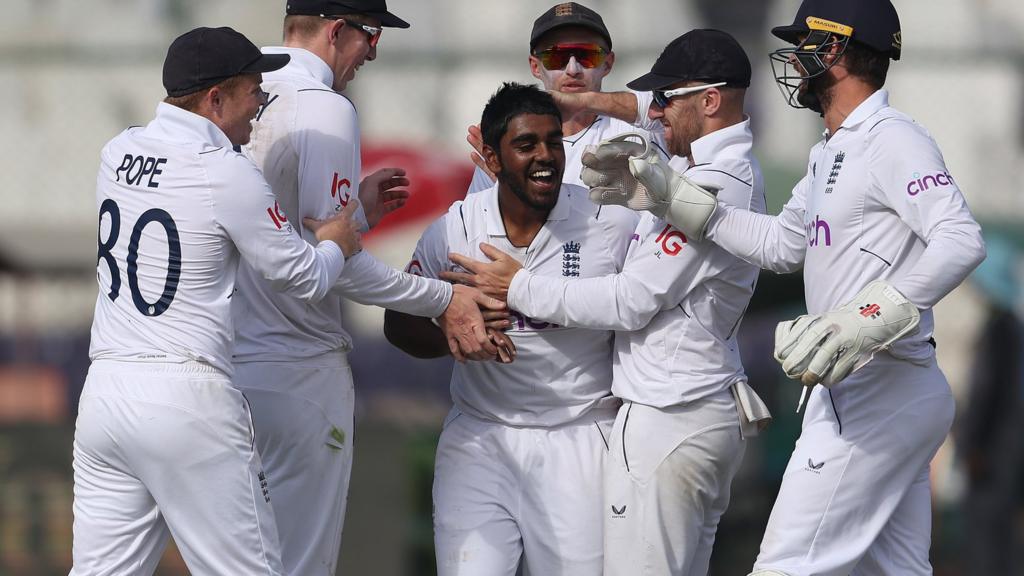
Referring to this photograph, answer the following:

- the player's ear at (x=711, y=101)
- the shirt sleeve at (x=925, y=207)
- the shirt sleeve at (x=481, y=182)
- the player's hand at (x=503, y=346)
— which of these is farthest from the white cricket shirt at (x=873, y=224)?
the shirt sleeve at (x=481, y=182)

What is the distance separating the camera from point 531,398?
5082mm

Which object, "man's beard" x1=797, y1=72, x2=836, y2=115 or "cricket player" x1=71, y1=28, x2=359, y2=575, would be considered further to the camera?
"man's beard" x1=797, y1=72, x2=836, y2=115

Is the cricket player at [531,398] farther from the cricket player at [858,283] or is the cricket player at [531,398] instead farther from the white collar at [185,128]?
the white collar at [185,128]

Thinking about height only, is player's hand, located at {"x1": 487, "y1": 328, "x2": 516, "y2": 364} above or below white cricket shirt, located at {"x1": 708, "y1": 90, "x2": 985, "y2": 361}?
below

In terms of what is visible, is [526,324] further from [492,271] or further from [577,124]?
[577,124]

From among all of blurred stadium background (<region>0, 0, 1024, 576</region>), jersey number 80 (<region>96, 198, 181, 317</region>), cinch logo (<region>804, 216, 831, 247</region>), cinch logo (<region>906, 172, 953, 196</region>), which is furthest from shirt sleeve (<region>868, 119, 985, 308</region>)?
blurred stadium background (<region>0, 0, 1024, 576</region>)

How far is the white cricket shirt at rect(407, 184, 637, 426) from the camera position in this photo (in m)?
5.08

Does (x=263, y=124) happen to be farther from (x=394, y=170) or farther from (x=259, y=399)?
(x=259, y=399)

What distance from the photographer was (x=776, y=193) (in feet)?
33.3

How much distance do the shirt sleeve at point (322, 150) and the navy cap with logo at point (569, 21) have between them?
1.12m

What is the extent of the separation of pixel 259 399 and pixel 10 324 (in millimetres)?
10084

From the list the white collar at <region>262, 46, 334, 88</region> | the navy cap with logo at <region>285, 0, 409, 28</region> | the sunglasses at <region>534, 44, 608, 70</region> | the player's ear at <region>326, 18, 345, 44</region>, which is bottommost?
the white collar at <region>262, 46, 334, 88</region>

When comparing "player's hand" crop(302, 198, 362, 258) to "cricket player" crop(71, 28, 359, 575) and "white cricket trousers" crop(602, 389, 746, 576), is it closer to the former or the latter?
"cricket player" crop(71, 28, 359, 575)

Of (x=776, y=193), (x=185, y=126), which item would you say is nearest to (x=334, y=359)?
(x=185, y=126)
